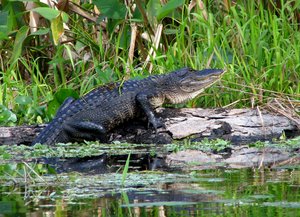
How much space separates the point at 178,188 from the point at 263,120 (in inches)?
104

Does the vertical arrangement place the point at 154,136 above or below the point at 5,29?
below

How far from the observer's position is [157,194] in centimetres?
398

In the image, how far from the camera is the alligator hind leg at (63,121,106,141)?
274 inches

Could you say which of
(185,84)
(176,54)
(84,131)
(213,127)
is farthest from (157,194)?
(176,54)

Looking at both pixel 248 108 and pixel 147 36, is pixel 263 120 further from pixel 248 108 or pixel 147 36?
pixel 147 36

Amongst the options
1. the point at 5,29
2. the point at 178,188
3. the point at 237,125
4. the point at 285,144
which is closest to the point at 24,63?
the point at 5,29

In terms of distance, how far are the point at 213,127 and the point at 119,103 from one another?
956 mm

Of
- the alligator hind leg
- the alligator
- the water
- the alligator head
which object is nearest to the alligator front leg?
the alligator

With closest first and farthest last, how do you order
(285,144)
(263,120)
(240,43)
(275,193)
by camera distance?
(275,193) < (285,144) < (263,120) < (240,43)

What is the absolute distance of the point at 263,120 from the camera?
6648 millimetres

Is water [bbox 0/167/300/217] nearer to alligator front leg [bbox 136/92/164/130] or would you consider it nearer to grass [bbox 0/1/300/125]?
alligator front leg [bbox 136/92/164/130]

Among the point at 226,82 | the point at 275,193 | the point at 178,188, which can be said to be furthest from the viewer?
the point at 226,82

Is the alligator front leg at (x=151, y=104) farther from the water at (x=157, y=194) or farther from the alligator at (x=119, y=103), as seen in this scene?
the water at (x=157, y=194)

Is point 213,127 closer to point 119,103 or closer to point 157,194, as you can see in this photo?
point 119,103
